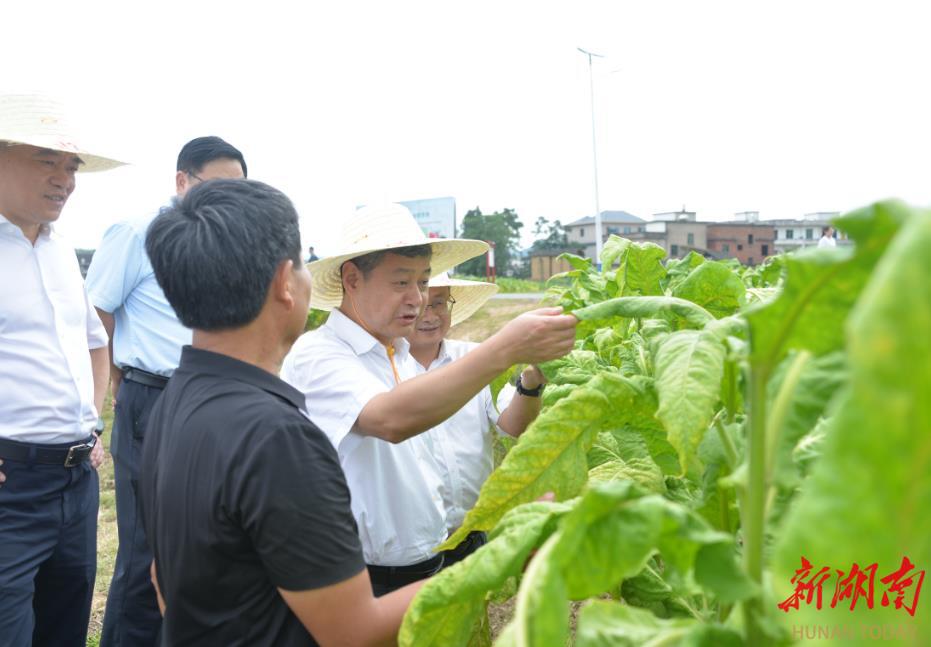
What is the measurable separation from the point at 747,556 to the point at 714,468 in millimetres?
398

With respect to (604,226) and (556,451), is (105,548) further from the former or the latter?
(604,226)

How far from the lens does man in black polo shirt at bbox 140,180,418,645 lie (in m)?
1.40

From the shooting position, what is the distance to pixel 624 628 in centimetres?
91

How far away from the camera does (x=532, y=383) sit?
2578 mm

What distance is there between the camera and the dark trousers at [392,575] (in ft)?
7.72

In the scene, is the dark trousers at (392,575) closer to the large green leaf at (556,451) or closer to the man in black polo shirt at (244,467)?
the man in black polo shirt at (244,467)

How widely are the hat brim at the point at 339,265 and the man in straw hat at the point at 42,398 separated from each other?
98 cm

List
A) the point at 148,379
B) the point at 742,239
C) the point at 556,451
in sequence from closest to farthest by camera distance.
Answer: the point at 556,451
the point at 148,379
the point at 742,239

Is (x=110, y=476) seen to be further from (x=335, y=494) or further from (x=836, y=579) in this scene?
(x=836, y=579)

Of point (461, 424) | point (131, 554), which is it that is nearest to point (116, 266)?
point (131, 554)

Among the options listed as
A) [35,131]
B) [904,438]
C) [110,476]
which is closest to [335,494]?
[904,438]

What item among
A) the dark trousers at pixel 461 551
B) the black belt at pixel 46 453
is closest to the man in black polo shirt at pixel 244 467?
the dark trousers at pixel 461 551

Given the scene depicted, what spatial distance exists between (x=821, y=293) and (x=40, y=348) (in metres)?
2.88

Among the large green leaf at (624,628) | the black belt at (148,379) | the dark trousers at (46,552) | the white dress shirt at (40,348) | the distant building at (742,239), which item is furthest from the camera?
the distant building at (742,239)
